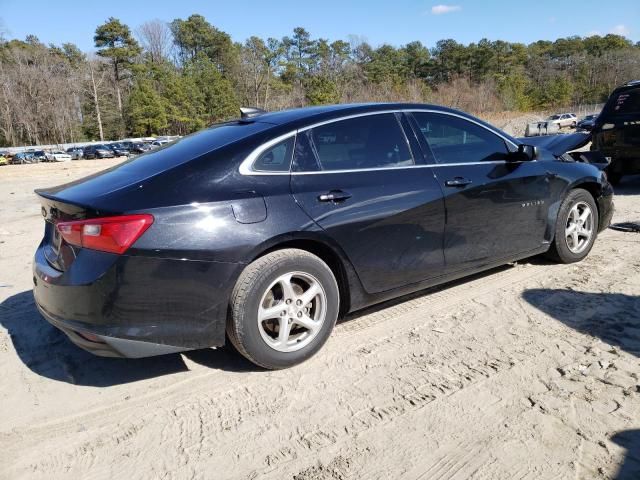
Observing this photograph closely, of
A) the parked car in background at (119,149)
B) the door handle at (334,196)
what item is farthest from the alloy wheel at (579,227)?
the parked car in background at (119,149)

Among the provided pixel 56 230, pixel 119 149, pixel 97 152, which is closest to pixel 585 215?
pixel 56 230

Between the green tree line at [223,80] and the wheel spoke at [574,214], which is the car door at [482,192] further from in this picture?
the green tree line at [223,80]

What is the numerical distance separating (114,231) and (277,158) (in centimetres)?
104

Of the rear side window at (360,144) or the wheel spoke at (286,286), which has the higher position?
the rear side window at (360,144)

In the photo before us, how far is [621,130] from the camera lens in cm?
800

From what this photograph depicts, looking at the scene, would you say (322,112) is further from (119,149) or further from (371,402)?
(119,149)

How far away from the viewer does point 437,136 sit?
3752 mm

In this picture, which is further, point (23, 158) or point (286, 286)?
point (23, 158)

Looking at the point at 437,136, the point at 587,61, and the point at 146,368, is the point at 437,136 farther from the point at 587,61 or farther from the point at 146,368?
the point at 587,61

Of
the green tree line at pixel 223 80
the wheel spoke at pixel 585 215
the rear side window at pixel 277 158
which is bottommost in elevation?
the wheel spoke at pixel 585 215

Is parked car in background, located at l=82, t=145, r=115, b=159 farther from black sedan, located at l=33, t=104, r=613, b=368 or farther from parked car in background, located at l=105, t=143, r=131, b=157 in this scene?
black sedan, located at l=33, t=104, r=613, b=368

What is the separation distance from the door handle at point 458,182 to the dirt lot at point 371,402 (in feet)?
3.07

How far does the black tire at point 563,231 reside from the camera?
4457mm

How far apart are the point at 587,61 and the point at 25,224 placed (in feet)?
315
